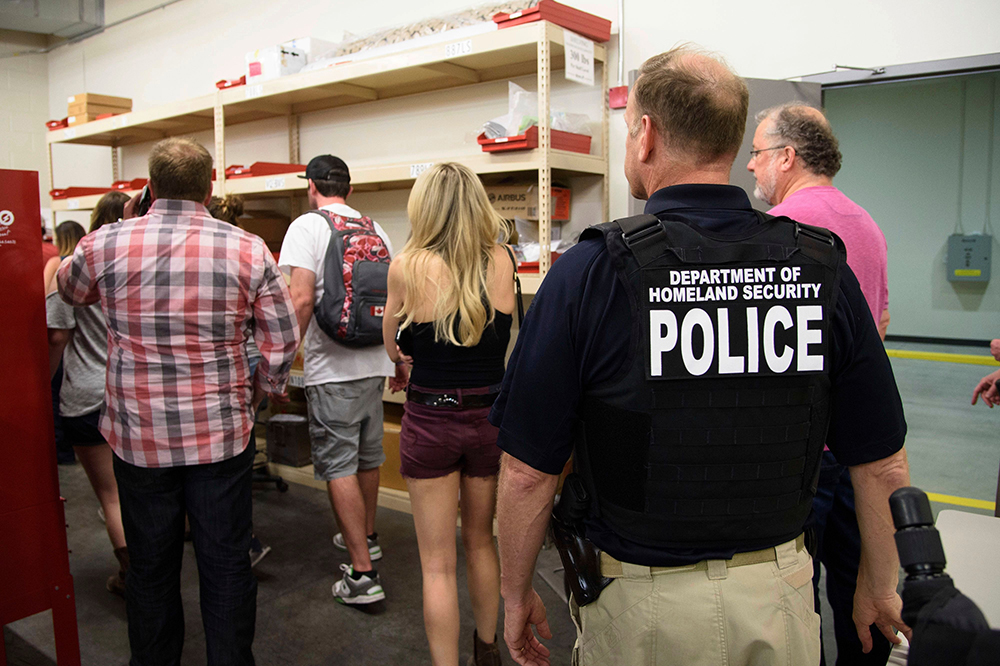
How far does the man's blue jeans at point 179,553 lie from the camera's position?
1.97 meters

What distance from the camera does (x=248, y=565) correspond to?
6.82ft

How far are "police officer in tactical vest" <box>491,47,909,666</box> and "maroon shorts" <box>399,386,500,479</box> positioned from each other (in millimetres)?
875

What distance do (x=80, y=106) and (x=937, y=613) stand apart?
6.57m

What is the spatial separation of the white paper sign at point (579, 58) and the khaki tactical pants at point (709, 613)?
8.27ft

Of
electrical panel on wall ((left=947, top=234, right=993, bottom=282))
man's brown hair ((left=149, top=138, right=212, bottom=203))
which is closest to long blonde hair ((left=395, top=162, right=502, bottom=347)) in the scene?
man's brown hair ((left=149, top=138, right=212, bottom=203))

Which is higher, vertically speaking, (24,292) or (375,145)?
(375,145)

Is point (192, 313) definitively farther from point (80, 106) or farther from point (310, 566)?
point (80, 106)

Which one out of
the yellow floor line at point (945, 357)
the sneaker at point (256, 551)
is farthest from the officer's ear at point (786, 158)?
the yellow floor line at point (945, 357)

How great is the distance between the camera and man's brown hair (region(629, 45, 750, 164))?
111 centimetres

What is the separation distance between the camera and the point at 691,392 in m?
1.08

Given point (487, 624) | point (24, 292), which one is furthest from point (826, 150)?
point (24, 292)

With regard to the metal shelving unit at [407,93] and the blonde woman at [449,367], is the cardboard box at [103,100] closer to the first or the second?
the metal shelving unit at [407,93]

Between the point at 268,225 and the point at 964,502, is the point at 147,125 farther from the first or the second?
the point at 964,502

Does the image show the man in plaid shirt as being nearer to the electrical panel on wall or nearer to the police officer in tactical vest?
the police officer in tactical vest
